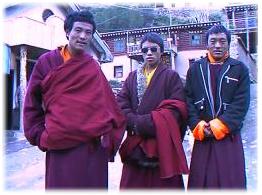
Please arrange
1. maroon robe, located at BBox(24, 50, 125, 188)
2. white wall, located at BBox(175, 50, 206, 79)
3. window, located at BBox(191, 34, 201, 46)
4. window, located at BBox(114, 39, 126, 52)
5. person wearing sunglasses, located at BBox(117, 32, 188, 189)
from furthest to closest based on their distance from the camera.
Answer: window, located at BBox(114, 39, 126, 52) < window, located at BBox(191, 34, 201, 46) < white wall, located at BBox(175, 50, 206, 79) < person wearing sunglasses, located at BBox(117, 32, 188, 189) < maroon robe, located at BBox(24, 50, 125, 188)

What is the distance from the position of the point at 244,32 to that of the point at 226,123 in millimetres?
1202

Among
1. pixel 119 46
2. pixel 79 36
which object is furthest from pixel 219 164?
pixel 119 46

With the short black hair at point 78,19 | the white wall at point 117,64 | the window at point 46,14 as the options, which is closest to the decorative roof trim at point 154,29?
the white wall at point 117,64

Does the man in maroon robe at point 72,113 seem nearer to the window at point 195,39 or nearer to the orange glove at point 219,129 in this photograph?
the orange glove at point 219,129

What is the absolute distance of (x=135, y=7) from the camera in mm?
2898

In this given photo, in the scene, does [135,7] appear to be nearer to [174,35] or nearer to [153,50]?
[174,35]

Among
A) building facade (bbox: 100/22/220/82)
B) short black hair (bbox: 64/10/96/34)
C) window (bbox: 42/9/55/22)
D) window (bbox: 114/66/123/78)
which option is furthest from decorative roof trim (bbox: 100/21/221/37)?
short black hair (bbox: 64/10/96/34)

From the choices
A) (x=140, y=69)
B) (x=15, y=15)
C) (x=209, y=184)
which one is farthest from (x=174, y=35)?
(x=209, y=184)

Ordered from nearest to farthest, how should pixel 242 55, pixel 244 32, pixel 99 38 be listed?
1. pixel 242 55
2. pixel 244 32
3. pixel 99 38

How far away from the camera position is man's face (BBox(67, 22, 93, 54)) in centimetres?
184

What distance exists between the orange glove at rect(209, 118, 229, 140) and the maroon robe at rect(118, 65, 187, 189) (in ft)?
0.68

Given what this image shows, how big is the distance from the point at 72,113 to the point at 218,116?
0.80 m

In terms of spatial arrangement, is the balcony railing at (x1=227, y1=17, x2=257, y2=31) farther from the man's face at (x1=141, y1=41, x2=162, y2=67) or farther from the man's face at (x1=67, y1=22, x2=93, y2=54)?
the man's face at (x1=67, y1=22, x2=93, y2=54)

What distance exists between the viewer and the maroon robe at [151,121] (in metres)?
1.99
